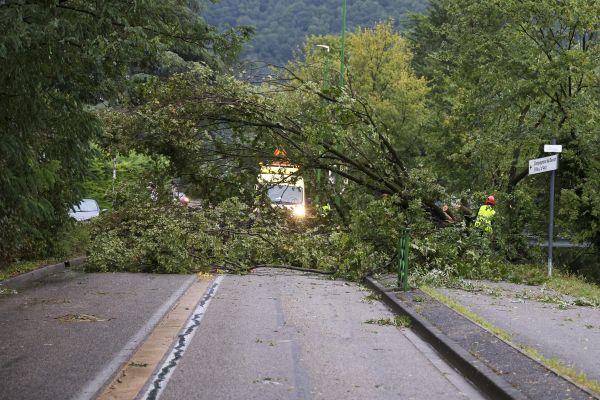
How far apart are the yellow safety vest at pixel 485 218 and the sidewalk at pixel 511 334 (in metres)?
3.26

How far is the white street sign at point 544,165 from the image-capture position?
17.0 m

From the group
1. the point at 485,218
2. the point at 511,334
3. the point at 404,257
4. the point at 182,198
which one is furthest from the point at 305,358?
the point at 182,198

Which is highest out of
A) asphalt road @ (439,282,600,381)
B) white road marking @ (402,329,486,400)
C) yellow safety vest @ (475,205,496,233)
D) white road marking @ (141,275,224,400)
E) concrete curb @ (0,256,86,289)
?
yellow safety vest @ (475,205,496,233)

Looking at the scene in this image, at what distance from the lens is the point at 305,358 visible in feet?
27.9

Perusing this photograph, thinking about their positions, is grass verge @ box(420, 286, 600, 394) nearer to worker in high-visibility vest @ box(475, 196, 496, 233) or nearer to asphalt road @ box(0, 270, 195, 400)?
asphalt road @ box(0, 270, 195, 400)

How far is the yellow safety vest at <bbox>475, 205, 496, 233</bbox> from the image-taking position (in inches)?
739

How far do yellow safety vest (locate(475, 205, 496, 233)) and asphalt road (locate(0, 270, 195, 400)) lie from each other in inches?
276

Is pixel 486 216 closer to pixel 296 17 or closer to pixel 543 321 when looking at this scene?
pixel 543 321

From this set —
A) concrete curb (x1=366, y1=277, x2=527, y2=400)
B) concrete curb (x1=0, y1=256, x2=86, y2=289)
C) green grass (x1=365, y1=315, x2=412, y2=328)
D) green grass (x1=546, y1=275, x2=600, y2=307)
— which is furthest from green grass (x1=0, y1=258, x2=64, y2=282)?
green grass (x1=546, y1=275, x2=600, y2=307)

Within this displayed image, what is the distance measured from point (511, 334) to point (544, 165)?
8.13m

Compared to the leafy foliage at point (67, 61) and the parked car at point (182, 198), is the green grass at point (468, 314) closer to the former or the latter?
the leafy foliage at point (67, 61)

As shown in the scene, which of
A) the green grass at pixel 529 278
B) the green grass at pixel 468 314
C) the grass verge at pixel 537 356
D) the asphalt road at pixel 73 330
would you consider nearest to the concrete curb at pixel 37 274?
the asphalt road at pixel 73 330

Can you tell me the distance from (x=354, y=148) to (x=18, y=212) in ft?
28.4

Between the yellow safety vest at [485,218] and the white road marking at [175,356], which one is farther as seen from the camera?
the yellow safety vest at [485,218]
